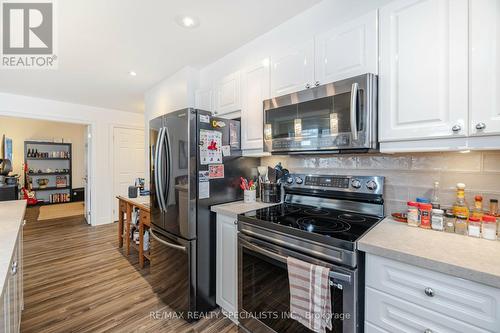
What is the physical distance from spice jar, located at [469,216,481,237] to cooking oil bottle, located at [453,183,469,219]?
39mm

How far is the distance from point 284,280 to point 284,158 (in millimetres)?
1121

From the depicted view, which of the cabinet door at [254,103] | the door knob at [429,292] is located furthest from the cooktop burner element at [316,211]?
the door knob at [429,292]

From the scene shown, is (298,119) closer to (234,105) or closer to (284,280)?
(234,105)

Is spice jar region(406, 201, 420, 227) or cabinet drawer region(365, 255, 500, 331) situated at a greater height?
spice jar region(406, 201, 420, 227)

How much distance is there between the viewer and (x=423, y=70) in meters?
1.17

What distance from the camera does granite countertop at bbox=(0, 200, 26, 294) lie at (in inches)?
36.9

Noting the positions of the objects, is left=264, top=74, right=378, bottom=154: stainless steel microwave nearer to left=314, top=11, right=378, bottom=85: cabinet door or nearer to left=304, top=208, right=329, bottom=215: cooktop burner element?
left=314, top=11, right=378, bottom=85: cabinet door

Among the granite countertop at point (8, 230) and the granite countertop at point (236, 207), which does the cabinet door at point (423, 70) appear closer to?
the granite countertop at point (236, 207)

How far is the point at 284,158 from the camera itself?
2168 millimetres

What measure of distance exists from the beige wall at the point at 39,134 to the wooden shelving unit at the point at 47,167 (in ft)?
0.46

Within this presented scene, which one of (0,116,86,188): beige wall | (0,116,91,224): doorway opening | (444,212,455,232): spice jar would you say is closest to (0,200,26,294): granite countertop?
(444,212,455,232): spice jar

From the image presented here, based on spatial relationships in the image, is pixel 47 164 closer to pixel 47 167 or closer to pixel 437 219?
pixel 47 167

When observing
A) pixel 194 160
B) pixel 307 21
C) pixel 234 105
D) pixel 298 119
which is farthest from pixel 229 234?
pixel 307 21

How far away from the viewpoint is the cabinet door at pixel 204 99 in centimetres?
248
